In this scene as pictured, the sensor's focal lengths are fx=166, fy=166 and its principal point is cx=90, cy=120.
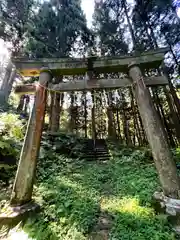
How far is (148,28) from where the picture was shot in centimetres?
1139

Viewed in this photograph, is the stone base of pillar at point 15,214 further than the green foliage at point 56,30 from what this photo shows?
No

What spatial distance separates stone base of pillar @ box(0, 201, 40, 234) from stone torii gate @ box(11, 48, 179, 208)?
0.14m

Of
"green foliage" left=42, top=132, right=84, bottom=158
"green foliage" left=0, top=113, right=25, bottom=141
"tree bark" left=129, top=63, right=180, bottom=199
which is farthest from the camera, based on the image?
"green foliage" left=42, top=132, right=84, bottom=158

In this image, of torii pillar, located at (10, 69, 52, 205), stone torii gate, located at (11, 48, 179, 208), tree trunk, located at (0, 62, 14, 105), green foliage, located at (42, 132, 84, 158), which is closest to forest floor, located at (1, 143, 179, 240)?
torii pillar, located at (10, 69, 52, 205)

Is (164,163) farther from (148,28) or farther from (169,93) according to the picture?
(148,28)

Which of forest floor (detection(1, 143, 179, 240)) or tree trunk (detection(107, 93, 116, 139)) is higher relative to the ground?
tree trunk (detection(107, 93, 116, 139))

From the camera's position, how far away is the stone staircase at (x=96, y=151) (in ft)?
28.1

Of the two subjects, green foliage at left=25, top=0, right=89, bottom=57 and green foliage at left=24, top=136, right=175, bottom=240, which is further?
green foliage at left=25, top=0, right=89, bottom=57

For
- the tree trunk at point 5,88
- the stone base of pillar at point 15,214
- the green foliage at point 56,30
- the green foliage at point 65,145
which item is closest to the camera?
the stone base of pillar at point 15,214

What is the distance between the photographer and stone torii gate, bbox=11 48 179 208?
3.55 m

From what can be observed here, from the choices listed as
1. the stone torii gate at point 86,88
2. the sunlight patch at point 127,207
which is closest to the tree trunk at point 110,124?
the stone torii gate at point 86,88

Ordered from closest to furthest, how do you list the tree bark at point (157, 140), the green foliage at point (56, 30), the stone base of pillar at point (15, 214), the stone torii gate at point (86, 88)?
the stone base of pillar at point (15, 214), the tree bark at point (157, 140), the stone torii gate at point (86, 88), the green foliage at point (56, 30)

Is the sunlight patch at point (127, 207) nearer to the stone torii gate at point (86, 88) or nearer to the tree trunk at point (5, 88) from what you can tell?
the stone torii gate at point (86, 88)

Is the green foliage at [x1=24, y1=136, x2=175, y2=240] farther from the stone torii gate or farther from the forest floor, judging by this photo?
the stone torii gate
